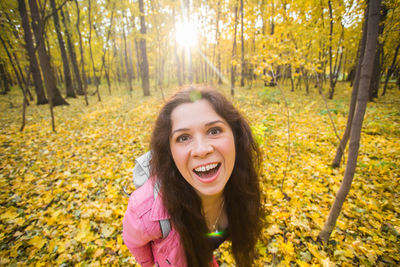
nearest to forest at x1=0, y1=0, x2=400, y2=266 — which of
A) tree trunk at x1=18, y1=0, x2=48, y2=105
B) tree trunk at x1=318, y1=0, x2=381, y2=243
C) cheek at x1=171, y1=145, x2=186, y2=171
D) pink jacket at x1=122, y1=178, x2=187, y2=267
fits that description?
tree trunk at x1=318, y1=0, x2=381, y2=243

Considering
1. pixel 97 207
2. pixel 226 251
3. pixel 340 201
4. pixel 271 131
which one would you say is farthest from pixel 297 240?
pixel 271 131

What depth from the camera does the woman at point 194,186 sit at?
119 centimetres

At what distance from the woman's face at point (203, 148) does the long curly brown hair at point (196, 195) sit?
0.14m

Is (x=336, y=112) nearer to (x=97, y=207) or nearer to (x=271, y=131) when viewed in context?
(x=271, y=131)

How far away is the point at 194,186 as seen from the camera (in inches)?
47.5

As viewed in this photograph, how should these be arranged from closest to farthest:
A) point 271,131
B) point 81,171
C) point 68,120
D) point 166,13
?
point 81,171 → point 271,131 → point 68,120 → point 166,13

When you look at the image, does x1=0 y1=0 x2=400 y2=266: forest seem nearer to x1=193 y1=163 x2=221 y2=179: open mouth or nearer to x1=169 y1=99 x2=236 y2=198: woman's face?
x1=169 y1=99 x2=236 y2=198: woman's face

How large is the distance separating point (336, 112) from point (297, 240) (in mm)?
6858

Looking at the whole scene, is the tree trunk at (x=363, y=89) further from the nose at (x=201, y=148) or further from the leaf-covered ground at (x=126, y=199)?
the nose at (x=201, y=148)

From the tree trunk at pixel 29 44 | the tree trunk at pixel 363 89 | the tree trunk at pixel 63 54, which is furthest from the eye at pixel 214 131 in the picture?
the tree trunk at pixel 63 54

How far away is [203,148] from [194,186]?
1.04 ft

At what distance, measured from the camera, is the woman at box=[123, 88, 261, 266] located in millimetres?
1191

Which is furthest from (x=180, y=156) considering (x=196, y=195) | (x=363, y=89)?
(x=363, y=89)

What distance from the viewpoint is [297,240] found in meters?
2.15
